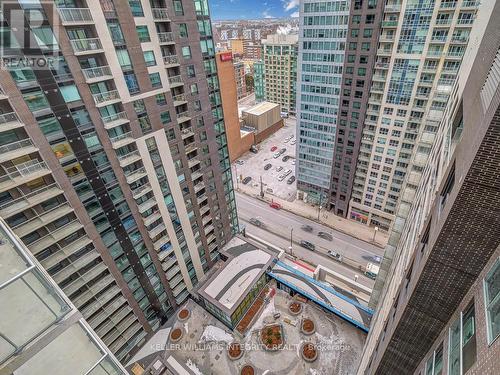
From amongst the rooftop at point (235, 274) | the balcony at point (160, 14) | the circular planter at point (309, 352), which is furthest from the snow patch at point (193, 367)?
the balcony at point (160, 14)

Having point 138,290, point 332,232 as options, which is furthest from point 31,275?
point 332,232

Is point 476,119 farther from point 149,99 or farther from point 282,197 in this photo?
point 282,197

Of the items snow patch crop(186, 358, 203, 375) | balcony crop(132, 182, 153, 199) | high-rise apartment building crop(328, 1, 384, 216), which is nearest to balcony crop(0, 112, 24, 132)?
balcony crop(132, 182, 153, 199)

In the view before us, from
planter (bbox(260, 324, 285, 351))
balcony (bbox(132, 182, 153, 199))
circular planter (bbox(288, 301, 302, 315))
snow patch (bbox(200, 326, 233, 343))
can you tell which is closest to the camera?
balcony (bbox(132, 182, 153, 199))

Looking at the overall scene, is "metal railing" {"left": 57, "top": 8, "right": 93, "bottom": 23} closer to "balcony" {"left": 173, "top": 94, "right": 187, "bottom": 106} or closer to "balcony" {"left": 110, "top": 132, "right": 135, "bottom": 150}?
"balcony" {"left": 110, "top": 132, "right": 135, "bottom": 150}

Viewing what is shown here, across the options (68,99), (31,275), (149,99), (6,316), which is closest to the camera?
(6,316)

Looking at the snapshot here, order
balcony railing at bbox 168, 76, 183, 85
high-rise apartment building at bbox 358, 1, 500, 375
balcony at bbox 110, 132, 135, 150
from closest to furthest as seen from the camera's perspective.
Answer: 1. high-rise apartment building at bbox 358, 1, 500, 375
2. balcony at bbox 110, 132, 135, 150
3. balcony railing at bbox 168, 76, 183, 85

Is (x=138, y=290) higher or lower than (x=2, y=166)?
lower

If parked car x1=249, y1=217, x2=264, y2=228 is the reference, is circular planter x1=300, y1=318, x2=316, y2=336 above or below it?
above
